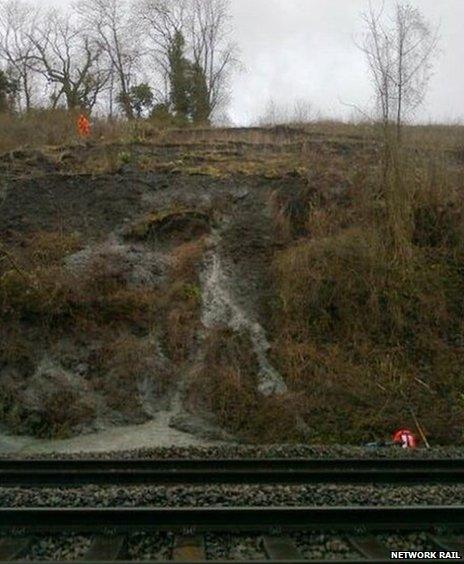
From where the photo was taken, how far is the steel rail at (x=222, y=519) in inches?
259

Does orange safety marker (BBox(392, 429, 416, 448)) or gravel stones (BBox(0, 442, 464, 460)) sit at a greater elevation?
gravel stones (BBox(0, 442, 464, 460))

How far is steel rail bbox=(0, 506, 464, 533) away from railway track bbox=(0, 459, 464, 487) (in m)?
2.09

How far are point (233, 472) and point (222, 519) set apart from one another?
7.44 feet

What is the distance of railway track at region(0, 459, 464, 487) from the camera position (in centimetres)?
879

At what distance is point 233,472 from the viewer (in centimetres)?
891

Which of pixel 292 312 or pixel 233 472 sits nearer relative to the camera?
pixel 233 472

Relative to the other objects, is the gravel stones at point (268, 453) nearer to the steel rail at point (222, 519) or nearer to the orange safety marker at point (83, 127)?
the steel rail at point (222, 519)

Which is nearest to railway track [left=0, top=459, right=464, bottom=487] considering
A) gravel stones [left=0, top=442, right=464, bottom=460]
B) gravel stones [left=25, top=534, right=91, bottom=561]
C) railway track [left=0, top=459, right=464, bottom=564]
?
gravel stones [left=0, top=442, right=464, bottom=460]

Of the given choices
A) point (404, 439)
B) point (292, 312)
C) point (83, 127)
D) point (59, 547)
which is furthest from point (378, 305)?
point (83, 127)

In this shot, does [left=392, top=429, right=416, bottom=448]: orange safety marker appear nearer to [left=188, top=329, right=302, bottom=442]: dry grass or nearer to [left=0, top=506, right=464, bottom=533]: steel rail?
[left=188, top=329, right=302, bottom=442]: dry grass

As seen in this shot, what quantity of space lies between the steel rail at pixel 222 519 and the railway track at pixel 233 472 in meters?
2.09

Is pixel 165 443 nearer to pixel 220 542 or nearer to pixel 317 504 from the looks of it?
pixel 317 504

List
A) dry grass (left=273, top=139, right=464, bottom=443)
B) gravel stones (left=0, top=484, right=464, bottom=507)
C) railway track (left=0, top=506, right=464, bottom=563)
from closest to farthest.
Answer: railway track (left=0, top=506, right=464, bottom=563) → gravel stones (left=0, top=484, right=464, bottom=507) → dry grass (left=273, top=139, right=464, bottom=443)

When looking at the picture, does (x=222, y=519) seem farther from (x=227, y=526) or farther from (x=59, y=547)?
(x=59, y=547)
